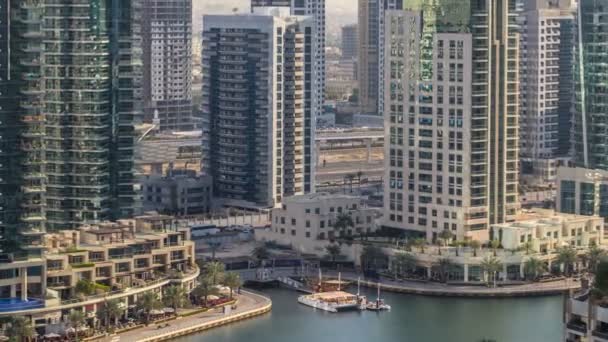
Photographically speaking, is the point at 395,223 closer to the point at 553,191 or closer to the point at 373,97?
the point at 553,191

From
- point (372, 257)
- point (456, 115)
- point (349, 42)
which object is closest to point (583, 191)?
point (456, 115)

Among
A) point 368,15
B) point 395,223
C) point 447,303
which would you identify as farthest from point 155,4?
point 447,303

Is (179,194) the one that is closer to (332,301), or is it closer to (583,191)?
(583,191)

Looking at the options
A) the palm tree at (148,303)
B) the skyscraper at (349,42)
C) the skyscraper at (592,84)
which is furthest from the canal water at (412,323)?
the skyscraper at (349,42)

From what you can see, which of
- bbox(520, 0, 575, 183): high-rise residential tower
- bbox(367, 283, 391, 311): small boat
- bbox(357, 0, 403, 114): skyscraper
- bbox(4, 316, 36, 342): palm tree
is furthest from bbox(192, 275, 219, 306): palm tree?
bbox(357, 0, 403, 114): skyscraper

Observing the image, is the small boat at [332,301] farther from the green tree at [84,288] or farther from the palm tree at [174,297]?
the green tree at [84,288]

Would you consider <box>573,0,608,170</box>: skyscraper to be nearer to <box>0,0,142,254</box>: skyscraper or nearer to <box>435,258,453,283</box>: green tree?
<box>435,258,453,283</box>: green tree
